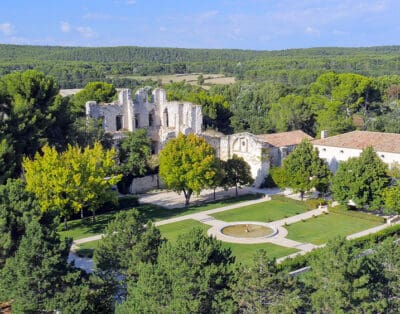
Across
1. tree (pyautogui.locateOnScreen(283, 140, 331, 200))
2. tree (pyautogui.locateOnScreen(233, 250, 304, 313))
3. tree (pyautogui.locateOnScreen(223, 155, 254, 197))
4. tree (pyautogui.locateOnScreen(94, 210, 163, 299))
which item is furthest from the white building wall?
tree (pyautogui.locateOnScreen(233, 250, 304, 313))

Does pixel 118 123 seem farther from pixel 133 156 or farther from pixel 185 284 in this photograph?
pixel 185 284

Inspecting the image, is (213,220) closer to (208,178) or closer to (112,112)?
(208,178)

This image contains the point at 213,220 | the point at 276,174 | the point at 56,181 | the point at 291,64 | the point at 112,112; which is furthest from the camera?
the point at 291,64

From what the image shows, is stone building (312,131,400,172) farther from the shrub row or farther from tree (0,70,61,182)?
tree (0,70,61,182)

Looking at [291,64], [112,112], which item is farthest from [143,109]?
[291,64]

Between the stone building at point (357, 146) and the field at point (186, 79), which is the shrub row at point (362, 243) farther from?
the field at point (186, 79)

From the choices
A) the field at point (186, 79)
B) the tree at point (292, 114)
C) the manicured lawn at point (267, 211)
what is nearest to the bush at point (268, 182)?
the manicured lawn at point (267, 211)

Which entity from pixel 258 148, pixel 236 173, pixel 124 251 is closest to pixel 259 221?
pixel 236 173

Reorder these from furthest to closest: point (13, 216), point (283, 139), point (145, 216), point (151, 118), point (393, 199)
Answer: point (151, 118) < point (283, 139) < point (145, 216) < point (393, 199) < point (13, 216)
